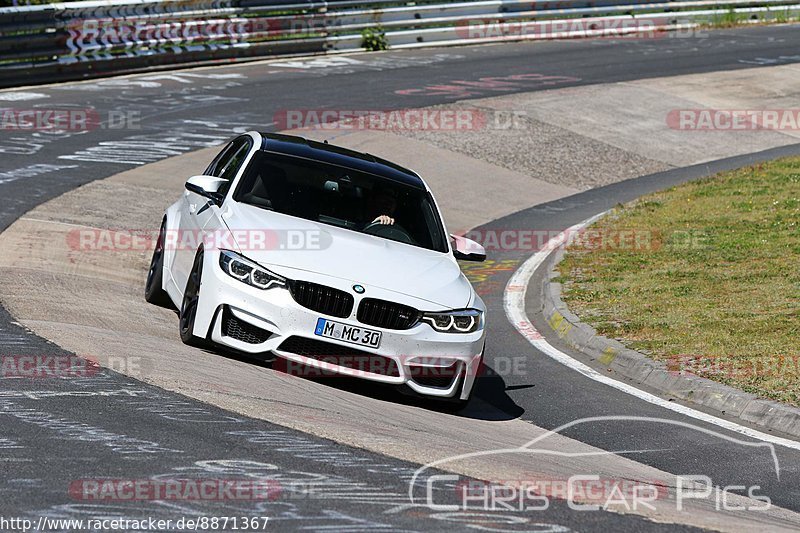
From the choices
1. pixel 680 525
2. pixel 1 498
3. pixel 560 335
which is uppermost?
pixel 1 498

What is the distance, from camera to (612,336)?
11.2 m

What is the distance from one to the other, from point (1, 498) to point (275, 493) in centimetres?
122

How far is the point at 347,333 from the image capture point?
27.3 feet

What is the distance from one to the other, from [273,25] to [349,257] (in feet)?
Result: 66.1

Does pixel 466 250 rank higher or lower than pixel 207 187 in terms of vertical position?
lower

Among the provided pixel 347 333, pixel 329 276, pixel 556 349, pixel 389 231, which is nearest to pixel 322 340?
pixel 347 333

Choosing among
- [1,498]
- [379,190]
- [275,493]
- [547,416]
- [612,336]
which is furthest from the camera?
[612,336]

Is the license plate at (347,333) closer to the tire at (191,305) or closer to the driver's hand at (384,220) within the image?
the tire at (191,305)

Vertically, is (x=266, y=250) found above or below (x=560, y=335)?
above

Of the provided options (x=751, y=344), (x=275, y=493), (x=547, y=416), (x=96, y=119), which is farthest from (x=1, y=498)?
(x=96, y=119)

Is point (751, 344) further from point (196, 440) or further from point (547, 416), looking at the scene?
point (196, 440)

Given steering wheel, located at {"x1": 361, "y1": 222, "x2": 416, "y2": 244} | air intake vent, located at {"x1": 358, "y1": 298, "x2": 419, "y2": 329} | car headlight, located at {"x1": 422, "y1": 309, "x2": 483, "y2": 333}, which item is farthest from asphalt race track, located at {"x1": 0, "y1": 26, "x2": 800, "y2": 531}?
steering wheel, located at {"x1": 361, "y1": 222, "x2": 416, "y2": 244}

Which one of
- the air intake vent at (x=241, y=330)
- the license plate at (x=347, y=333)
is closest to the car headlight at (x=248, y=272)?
the air intake vent at (x=241, y=330)

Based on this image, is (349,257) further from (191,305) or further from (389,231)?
(191,305)
